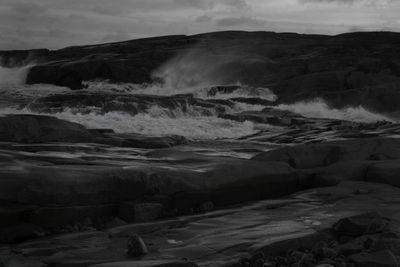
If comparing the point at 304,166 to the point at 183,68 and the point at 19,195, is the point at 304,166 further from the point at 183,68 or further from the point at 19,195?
the point at 183,68

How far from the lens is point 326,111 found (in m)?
27.4

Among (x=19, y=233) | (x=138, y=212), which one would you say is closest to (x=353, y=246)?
(x=138, y=212)

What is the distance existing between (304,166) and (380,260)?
5266 mm

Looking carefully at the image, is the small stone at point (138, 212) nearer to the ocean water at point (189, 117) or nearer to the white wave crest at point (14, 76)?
the ocean water at point (189, 117)

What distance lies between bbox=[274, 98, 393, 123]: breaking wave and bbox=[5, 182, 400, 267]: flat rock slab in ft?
61.3

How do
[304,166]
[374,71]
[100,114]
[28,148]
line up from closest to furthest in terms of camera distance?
[28,148]
[304,166]
[100,114]
[374,71]

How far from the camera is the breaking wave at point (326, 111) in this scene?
85.9 ft

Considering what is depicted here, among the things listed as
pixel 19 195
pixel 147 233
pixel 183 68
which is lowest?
pixel 147 233

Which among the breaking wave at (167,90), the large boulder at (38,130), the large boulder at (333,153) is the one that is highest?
Result: the breaking wave at (167,90)

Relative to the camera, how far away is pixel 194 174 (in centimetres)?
774

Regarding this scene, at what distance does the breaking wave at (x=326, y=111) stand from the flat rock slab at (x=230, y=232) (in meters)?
18.7

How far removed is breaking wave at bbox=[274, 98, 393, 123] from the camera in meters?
26.2

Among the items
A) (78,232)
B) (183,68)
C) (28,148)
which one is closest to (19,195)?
(78,232)

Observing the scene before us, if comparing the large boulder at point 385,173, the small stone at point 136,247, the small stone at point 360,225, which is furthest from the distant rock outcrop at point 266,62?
the small stone at point 136,247
